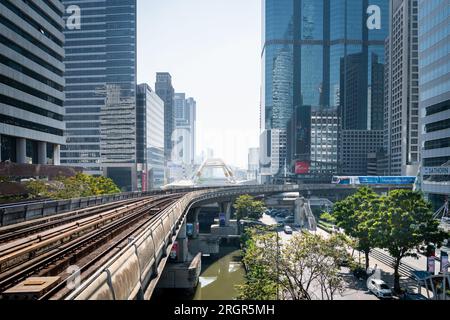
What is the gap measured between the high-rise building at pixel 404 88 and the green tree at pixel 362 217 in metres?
75.1

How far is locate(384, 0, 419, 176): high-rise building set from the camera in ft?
364

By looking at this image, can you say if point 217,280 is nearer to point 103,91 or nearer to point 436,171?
point 436,171

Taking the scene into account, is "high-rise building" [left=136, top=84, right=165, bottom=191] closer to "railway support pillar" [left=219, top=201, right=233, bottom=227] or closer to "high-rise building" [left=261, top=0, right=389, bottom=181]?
"railway support pillar" [left=219, top=201, right=233, bottom=227]

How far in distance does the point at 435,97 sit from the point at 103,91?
112m

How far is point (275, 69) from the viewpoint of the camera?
194 m

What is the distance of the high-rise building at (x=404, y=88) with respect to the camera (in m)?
111


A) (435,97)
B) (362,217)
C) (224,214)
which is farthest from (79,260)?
(435,97)

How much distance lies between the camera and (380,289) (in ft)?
92.6

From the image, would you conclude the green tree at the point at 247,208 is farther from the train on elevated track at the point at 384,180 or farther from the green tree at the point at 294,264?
the green tree at the point at 294,264

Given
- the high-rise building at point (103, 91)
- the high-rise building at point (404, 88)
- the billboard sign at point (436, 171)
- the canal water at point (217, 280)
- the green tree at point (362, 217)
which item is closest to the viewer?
the green tree at point (362, 217)

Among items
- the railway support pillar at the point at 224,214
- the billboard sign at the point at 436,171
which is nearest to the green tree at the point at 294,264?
the billboard sign at the point at 436,171
